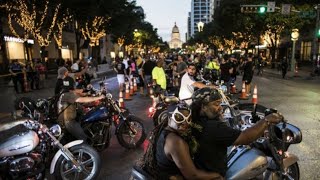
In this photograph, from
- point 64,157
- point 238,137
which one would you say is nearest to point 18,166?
point 64,157

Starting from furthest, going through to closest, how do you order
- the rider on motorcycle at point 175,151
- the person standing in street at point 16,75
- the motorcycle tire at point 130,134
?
the person standing in street at point 16,75
the motorcycle tire at point 130,134
the rider on motorcycle at point 175,151

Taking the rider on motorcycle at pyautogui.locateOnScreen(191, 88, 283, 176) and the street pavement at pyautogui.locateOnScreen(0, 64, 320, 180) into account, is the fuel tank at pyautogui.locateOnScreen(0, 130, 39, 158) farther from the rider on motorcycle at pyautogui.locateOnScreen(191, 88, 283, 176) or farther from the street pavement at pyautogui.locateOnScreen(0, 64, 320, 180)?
the rider on motorcycle at pyautogui.locateOnScreen(191, 88, 283, 176)

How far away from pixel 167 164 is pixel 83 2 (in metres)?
29.9

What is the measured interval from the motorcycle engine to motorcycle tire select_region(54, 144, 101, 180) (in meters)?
0.51

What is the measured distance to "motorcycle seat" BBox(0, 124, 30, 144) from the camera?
522 cm

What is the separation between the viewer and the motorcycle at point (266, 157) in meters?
4.12

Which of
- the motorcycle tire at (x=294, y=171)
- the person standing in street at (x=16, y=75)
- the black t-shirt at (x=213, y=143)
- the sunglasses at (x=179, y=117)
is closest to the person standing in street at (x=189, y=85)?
the motorcycle tire at (x=294, y=171)

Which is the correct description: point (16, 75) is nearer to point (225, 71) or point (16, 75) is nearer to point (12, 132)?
point (225, 71)

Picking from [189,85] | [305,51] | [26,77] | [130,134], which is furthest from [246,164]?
[305,51]

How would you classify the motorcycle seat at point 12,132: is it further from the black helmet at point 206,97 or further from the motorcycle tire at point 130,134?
the black helmet at point 206,97

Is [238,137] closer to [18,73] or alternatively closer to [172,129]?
[172,129]

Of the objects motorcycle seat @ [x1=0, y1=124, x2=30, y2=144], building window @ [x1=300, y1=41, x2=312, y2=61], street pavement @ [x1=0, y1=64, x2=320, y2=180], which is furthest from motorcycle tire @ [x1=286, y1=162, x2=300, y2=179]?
building window @ [x1=300, y1=41, x2=312, y2=61]

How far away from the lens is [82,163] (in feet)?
18.4

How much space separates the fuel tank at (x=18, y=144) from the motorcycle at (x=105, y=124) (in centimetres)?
149
